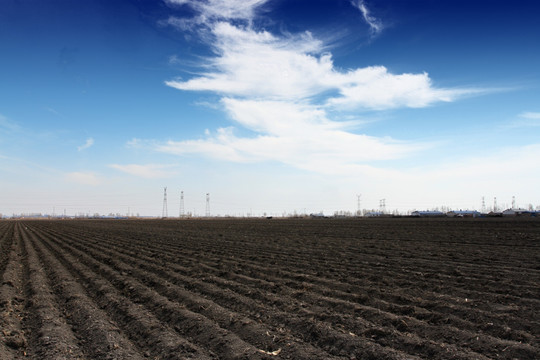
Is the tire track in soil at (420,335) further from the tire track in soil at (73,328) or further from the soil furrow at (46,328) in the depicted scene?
the soil furrow at (46,328)

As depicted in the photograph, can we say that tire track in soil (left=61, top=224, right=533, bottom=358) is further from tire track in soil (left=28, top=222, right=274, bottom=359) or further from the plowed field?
tire track in soil (left=28, top=222, right=274, bottom=359)

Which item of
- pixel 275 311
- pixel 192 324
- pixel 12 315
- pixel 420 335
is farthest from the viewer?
pixel 12 315

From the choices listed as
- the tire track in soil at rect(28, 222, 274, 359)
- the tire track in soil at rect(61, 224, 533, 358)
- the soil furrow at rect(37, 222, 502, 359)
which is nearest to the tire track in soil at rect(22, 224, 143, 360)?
the tire track in soil at rect(28, 222, 274, 359)

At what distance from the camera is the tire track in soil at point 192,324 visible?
603cm

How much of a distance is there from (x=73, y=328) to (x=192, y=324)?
2372 mm

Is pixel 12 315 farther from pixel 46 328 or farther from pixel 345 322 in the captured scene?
pixel 345 322

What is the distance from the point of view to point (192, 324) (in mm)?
7383

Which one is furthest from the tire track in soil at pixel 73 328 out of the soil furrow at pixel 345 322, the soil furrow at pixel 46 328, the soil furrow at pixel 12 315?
the soil furrow at pixel 345 322

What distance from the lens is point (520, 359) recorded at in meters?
5.47

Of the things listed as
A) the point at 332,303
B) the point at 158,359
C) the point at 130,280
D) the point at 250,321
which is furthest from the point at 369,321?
the point at 130,280

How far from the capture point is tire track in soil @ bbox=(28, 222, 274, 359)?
6027mm

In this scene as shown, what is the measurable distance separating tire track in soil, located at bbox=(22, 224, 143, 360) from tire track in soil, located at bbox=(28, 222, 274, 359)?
1061 millimetres

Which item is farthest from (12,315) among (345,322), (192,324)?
(345,322)

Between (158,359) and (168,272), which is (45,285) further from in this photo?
(158,359)
